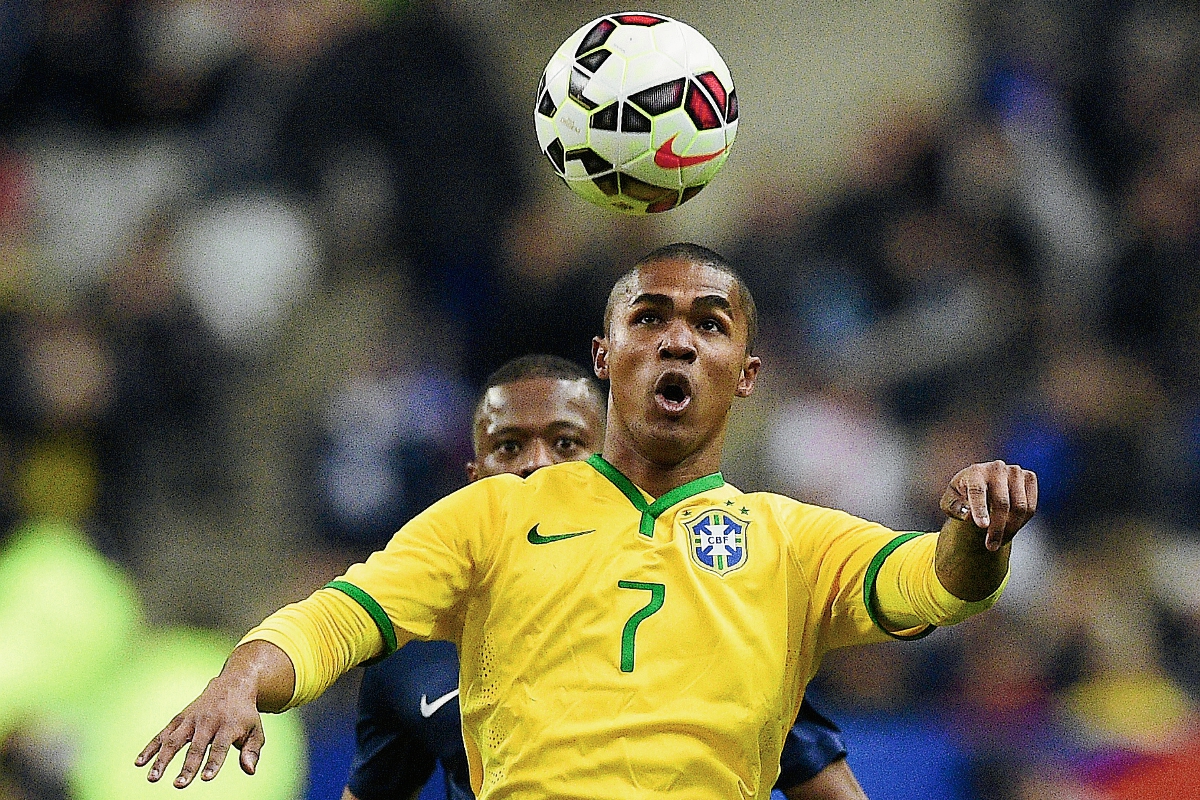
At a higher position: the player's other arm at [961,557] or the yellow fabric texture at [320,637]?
the player's other arm at [961,557]

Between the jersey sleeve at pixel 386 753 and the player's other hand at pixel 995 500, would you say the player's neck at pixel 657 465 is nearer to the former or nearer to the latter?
the player's other hand at pixel 995 500

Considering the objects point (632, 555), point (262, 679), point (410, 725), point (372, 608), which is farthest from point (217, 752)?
point (410, 725)

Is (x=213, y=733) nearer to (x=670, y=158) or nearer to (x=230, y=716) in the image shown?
(x=230, y=716)

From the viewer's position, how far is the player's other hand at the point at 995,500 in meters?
2.59

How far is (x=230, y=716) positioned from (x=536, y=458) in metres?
1.80

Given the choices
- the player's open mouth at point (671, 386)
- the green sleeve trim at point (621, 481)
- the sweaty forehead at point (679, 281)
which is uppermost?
the sweaty forehead at point (679, 281)

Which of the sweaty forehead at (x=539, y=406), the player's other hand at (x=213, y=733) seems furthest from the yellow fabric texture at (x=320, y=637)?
the sweaty forehead at (x=539, y=406)

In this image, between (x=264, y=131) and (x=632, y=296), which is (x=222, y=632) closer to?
(x=264, y=131)

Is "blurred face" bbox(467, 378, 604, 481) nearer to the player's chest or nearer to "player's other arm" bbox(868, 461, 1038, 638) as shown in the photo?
the player's chest

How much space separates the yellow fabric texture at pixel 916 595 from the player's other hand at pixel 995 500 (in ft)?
0.55

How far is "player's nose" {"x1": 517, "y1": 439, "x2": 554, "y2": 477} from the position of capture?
4211mm

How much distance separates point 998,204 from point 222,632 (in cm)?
397

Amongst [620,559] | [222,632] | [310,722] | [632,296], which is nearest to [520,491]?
[620,559]

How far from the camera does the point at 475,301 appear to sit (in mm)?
7172
